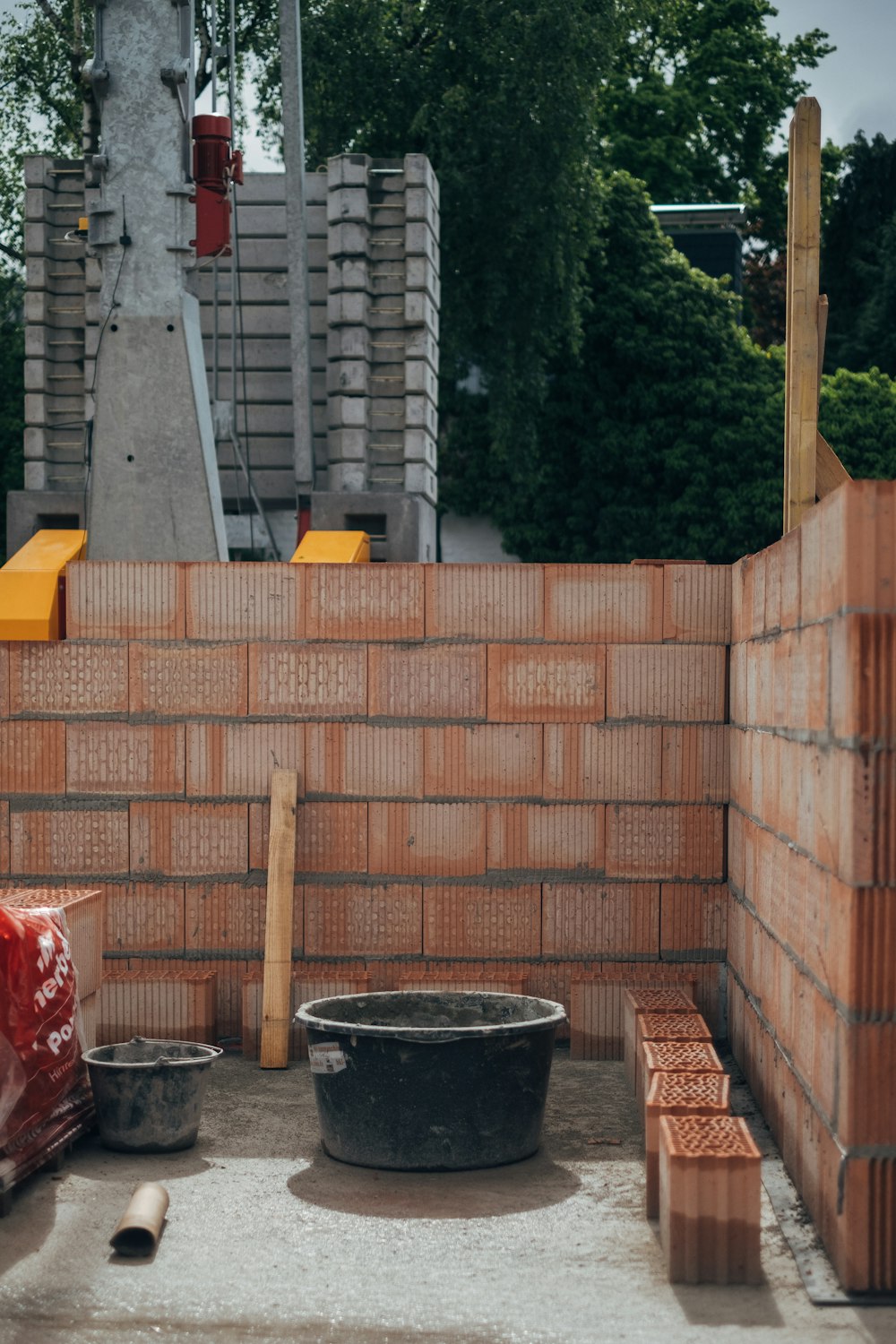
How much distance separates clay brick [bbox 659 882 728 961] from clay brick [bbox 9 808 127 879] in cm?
307

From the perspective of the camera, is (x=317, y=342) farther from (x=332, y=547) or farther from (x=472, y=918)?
(x=472, y=918)

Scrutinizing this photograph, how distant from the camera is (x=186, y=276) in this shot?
12.0 meters

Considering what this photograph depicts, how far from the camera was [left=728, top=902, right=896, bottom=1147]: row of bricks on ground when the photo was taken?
18.2 feet

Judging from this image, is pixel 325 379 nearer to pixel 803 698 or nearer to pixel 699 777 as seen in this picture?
pixel 699 777

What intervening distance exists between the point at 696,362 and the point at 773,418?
1.68 meters

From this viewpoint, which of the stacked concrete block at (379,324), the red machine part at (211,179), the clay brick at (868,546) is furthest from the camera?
the stacked concrete block at (379,324)

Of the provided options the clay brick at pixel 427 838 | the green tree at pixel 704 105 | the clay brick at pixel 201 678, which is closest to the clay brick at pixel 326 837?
the clay brick at pixel 427 838

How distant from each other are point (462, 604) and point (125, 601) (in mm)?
1908

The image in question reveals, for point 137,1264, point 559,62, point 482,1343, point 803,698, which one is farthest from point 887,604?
point 559,62

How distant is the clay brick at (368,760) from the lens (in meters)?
9.73

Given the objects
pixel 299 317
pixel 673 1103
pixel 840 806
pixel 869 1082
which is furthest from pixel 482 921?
pixel 299 317

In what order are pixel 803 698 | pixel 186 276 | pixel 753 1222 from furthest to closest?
pixel 186 276
pixel 803 698
pixel 753 1222

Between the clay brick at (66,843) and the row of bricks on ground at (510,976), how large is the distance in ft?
1.84

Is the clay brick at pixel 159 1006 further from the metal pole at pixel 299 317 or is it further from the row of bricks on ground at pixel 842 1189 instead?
the metal pole at pixel 299 317
